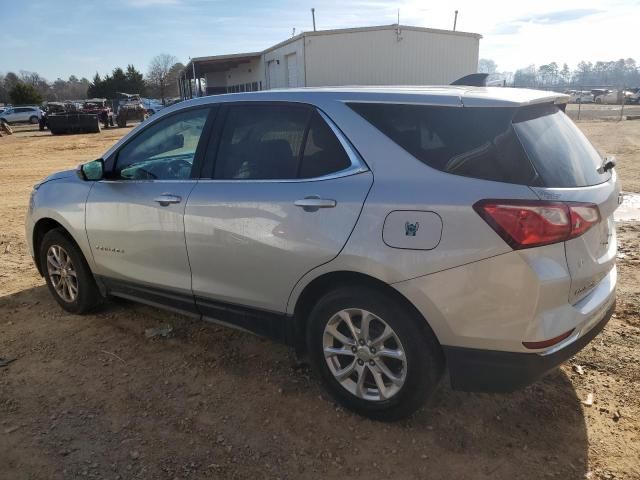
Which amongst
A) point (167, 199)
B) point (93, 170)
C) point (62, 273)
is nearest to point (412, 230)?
point (167, 199)

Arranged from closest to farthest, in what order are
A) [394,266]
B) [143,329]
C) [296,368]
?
[394,266]
[296,368]
[143,329]

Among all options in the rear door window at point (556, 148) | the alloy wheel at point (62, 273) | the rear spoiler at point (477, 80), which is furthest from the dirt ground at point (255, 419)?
the rear spoiler at point (477, 80)

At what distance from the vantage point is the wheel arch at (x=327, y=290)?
8.51 feet

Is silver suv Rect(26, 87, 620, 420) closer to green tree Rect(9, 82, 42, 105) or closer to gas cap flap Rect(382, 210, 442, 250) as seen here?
gas cap flap Rect(382, 210, 442, 250)

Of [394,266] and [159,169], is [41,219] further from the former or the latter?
[394,266]

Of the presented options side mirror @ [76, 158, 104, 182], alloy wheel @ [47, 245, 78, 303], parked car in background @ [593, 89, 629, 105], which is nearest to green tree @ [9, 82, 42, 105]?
parked car in background @ [593, 89, 629, 105]

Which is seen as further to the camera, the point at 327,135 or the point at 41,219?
the point at 41,219

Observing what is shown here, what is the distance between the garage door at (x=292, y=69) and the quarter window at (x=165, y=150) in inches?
806

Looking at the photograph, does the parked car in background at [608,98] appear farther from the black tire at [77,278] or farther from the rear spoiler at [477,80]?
the black tire at [77,278]

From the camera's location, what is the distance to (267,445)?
9.04 ft

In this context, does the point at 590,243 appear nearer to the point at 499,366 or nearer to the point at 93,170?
the point at 499,366

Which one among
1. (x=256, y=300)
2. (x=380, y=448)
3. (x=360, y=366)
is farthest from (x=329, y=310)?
(x=380, y=448)

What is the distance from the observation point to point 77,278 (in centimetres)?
430

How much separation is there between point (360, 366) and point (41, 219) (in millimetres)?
3167
